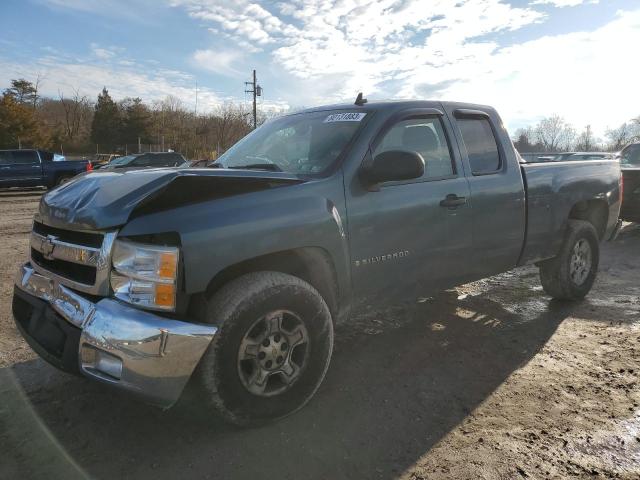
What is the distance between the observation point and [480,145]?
4105 millimetres

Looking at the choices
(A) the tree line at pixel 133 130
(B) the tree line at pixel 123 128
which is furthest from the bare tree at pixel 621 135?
(B) the tree line at pixel 123 128

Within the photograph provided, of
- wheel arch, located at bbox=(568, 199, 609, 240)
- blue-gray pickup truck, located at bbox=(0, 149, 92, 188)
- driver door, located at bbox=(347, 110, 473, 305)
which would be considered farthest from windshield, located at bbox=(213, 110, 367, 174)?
blue-gray pickup truck, located at bbox=(0, 149, 92, 188)

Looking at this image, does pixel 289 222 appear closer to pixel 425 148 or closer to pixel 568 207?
pixel 425 148

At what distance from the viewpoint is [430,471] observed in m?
2.38

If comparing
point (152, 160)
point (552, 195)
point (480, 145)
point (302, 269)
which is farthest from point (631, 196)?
point (152, 160)

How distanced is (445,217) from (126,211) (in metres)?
2.24

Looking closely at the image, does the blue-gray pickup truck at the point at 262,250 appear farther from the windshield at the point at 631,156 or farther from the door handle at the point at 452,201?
→ the windshield at the point at 631,156

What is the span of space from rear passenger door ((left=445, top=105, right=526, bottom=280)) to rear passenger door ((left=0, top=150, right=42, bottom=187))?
19522 mm

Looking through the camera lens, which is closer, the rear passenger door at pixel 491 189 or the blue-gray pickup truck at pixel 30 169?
the rear passenger door at pixel 491 189

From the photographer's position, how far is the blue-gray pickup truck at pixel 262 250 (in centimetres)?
233

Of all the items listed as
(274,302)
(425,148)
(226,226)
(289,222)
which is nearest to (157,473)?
(274,302)

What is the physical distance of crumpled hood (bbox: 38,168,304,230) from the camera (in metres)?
2.38

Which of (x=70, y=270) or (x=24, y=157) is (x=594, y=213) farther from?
(x=24, y=157)

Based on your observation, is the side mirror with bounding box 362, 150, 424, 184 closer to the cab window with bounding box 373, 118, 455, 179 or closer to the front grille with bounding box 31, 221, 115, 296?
the cab window with bounding box 373, 118, 455, 179
